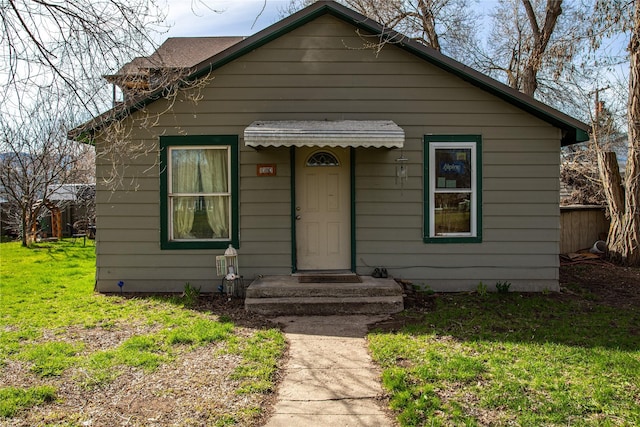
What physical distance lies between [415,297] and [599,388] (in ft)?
11.6

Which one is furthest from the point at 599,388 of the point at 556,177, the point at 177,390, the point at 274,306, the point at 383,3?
the point at 383,3

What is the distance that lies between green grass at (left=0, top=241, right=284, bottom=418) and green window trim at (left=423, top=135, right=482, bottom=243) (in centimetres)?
343

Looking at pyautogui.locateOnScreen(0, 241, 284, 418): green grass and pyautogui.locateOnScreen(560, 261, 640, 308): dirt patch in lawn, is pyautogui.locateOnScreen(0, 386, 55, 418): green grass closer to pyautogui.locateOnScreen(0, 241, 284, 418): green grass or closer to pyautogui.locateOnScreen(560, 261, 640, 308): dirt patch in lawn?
pyautogui.locateOnScreen(0, 241, 284, 418): green grass

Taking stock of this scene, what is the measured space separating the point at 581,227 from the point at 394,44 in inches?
287

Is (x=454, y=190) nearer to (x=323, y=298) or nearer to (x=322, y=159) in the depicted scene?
(x=322, y=159)

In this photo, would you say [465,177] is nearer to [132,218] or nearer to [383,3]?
[132,218]

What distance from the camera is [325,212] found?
8141 mm

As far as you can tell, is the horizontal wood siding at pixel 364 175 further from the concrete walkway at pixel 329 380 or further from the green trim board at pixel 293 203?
the concrete walkway at pixel 329 380

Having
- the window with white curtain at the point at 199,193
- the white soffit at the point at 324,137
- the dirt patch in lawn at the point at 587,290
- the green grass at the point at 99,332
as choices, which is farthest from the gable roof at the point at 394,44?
the green grass at the point at 99,332

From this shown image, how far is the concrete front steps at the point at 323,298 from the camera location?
267 inches

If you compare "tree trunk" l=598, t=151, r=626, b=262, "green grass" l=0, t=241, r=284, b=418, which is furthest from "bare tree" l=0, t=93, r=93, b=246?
"tree trunk" l=598, t=151, r=626, b=262

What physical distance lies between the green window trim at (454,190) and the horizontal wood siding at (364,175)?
4.2 inches

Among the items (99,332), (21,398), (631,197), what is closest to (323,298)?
(99,332)

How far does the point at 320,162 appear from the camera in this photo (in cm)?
814
